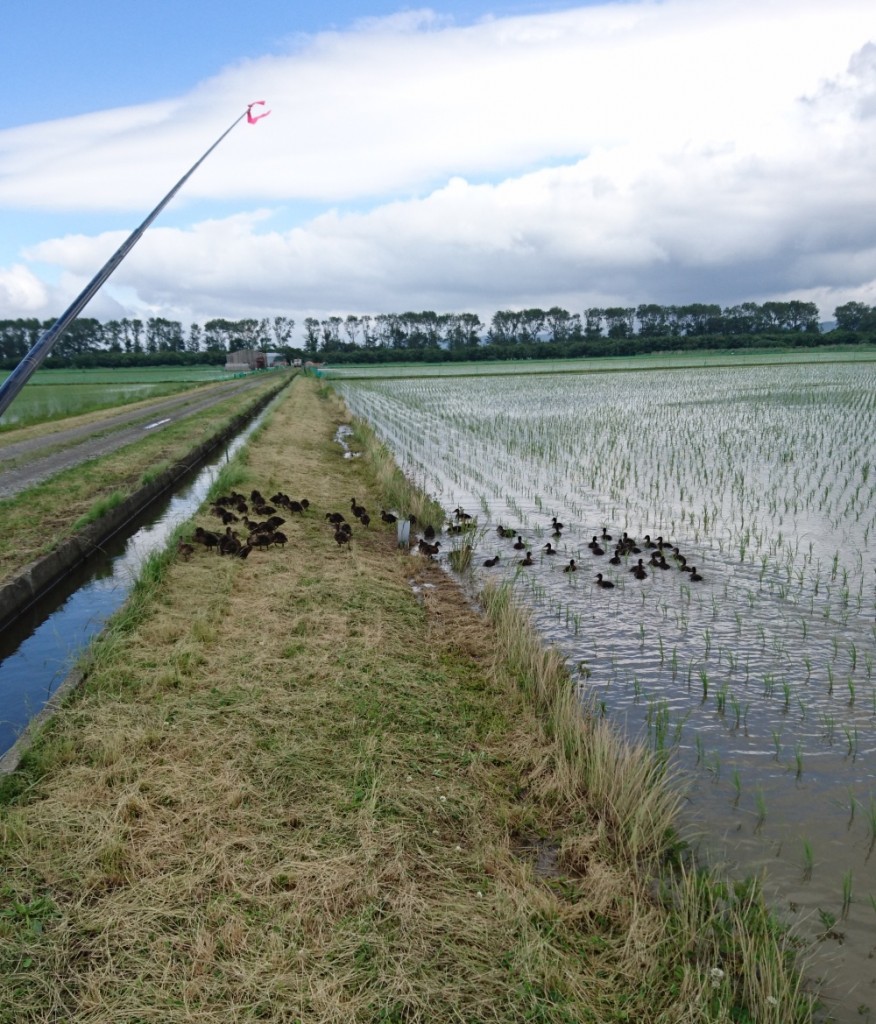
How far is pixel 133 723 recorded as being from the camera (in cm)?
438

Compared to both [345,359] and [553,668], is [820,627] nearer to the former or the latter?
[553,668]

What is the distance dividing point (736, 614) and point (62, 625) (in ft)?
21.2

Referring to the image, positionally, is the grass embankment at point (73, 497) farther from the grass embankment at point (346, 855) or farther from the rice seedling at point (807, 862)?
the rice seedling at point (807, 862)

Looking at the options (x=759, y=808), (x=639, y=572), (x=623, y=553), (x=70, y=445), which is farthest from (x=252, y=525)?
(x=70, y=445)

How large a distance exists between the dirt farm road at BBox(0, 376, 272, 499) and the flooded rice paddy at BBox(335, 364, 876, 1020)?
271 inches

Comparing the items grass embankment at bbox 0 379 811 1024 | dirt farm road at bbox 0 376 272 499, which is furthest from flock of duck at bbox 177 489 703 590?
dirt farm road at bbox 0 376 272 499

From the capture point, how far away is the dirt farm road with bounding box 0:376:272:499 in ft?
42.4

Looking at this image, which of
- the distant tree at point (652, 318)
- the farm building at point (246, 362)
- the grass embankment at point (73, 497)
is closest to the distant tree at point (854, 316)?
the distant tree at point (652, 318)

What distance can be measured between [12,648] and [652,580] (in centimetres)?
637

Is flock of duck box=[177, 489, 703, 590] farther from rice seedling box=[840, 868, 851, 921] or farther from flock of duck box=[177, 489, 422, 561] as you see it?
rice seedling box=[840, 868, 851, 921]

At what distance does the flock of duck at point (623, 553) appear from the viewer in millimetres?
7883

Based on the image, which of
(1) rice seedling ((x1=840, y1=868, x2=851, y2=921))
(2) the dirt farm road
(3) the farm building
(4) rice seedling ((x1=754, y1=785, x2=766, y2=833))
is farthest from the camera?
(3) the farm building

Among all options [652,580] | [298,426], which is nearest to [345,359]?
[298,426]

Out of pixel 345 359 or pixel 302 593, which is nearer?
pixel 302 593
